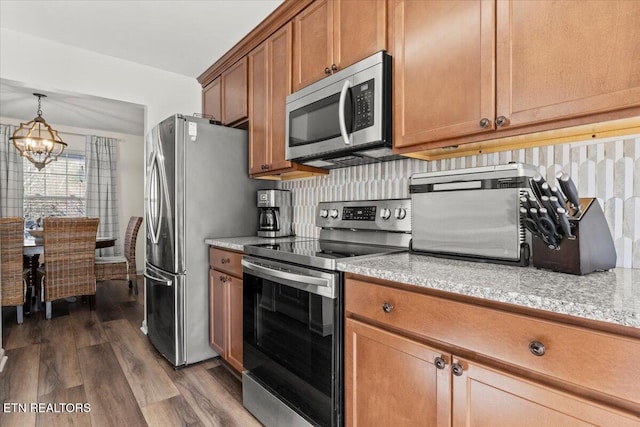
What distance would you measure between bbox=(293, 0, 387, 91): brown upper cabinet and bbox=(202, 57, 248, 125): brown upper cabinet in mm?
663

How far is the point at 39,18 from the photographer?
2504mm

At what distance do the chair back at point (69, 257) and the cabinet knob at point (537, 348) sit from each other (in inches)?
163

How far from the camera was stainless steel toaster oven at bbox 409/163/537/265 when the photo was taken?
3.80ft

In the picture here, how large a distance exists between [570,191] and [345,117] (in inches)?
39.3

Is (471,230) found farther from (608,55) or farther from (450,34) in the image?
(450,34)

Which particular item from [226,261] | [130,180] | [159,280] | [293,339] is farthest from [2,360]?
[130,180]

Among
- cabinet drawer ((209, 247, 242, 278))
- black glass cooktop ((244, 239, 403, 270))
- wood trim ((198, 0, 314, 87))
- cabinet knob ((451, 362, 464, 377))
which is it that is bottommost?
cabinet knob ((451, 362, 464, 377))

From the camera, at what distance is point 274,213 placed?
2490 mm

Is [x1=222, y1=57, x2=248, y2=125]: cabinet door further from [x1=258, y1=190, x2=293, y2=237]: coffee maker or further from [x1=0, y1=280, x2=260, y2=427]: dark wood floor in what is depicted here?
[x1=0, y1=280, x2=260, y2=427]: dark wood floor

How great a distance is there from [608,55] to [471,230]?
2.16 feet

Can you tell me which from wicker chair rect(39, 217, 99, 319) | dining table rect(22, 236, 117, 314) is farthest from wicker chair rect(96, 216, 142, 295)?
→ dining table rect(22, 236, 117, 314)

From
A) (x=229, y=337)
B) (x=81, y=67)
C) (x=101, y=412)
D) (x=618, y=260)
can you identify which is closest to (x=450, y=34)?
(x=618, y=260)

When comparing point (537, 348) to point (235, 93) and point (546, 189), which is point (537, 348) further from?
point (235, 93)

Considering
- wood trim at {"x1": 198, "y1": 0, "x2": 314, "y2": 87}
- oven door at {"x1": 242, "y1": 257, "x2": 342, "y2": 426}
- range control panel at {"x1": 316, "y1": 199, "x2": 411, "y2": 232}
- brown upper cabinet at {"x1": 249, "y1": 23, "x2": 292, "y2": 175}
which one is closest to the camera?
oven door at {"x1": 242, "y1": 257, "x2": 342, "y2": 426}
